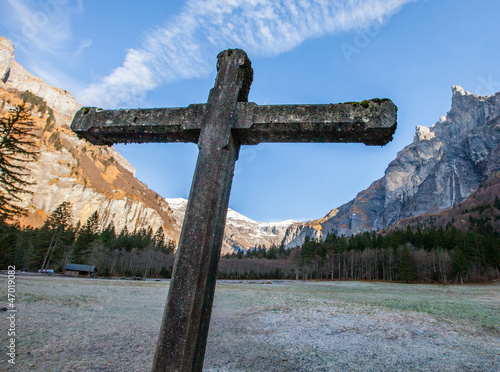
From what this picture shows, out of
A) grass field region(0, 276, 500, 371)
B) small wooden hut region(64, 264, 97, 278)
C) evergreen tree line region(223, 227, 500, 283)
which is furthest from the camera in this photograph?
evergreen tree line region(223, 227, 500, 283)

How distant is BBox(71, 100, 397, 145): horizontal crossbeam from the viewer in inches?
130

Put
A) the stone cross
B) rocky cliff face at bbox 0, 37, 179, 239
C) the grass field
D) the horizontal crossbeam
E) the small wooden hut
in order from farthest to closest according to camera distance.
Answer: rocky cliff face at bbox 0, 37, 179, 239, the small wooden hut, the grass field, the horizontal crossbeam, the stone cross

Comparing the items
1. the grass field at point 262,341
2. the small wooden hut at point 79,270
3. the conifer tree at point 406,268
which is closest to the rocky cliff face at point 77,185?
the small wooden hut at point 79,270

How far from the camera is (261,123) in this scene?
352cm

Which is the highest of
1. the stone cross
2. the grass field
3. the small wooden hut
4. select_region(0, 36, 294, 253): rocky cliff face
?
select_region(0, 36, 294, 253): rocky cliff face

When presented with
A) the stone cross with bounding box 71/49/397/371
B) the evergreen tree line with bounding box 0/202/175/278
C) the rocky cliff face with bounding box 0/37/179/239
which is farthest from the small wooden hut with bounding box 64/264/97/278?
the stone cross with bounding box 71/49/397/371

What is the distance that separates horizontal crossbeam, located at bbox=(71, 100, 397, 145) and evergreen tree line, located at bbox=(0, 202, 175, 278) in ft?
123

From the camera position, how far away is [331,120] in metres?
3.36

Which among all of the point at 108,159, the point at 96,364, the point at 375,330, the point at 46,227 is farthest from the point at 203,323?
the point at 108,159

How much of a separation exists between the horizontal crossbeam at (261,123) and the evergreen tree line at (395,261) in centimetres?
6845

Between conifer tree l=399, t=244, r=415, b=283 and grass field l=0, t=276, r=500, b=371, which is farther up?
conifer tree l=399, t=244, r=415, b=283

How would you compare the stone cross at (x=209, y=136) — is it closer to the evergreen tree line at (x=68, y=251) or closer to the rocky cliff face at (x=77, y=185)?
the evergreen tree line at (x=68, y=251)

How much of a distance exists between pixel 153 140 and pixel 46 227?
74953 millimetres

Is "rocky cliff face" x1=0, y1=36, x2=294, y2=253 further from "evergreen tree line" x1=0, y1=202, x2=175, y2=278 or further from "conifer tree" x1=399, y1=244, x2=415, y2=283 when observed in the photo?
"conifer tree" x1=399, y1=244, x2=415, y2=283
